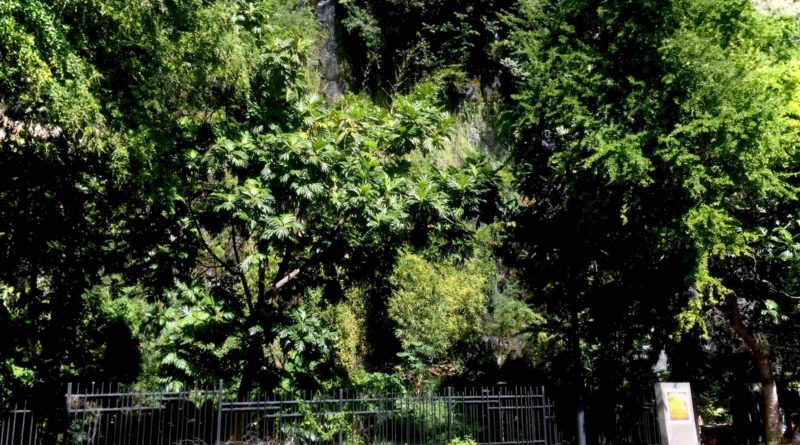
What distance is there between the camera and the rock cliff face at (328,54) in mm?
25031

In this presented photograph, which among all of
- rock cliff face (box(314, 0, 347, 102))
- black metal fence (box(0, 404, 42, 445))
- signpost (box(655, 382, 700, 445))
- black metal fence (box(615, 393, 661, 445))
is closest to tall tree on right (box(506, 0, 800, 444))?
signpost (box(655, 382, 700, 445))

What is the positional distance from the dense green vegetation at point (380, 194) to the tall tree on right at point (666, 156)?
0.05m

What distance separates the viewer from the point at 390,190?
10812 millimetres

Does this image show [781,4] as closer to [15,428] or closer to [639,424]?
[639,424]

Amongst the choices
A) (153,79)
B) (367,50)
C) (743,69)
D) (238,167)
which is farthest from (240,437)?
Result: (367,50)

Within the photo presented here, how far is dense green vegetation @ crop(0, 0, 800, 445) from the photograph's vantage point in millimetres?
9695

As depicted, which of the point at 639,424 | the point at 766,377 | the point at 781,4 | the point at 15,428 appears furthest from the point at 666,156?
the point at 781,4

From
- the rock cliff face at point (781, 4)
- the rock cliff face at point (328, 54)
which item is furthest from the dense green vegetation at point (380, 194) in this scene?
the rock cliff face at point (781, 4)

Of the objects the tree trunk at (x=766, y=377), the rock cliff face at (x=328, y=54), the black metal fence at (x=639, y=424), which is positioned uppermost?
the rock cliff face at (x=328, y=54)

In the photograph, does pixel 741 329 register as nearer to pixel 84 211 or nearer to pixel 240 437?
pixel 240 437

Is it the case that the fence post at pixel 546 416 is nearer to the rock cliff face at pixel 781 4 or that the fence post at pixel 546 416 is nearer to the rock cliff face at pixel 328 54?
the rock cliff face at pixel 328 54

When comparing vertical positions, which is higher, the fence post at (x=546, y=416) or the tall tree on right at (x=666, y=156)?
the tall tree on right at (x=666, y=156)

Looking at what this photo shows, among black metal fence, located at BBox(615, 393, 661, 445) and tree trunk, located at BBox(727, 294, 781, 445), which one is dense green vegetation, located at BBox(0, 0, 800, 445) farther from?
black metal fence, located at BBox(615, 393, 661, 445)

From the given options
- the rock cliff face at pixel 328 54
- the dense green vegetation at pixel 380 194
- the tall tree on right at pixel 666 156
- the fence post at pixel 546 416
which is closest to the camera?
the dense green vegetation at pixel 380 194
